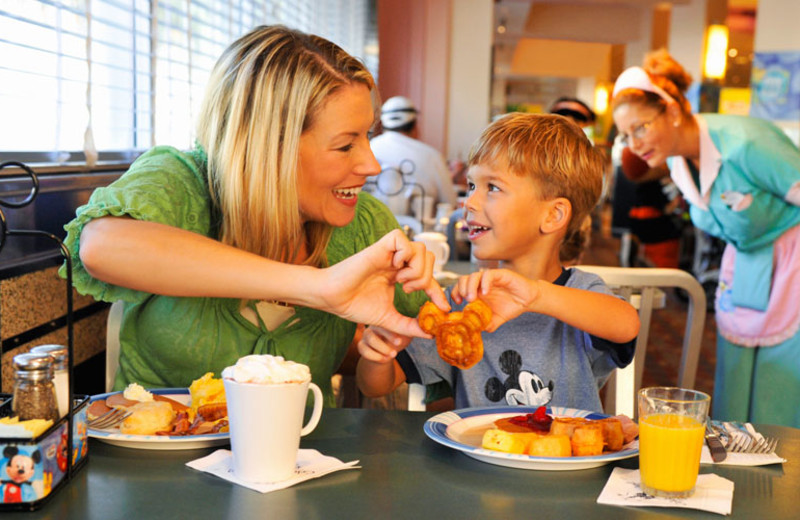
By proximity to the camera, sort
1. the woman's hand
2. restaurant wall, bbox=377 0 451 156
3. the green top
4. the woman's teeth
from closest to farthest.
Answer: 1. the woman's hand
2. the green top
3. the woman's teeth
4. restaurant wall, bbox=377 0 451 156

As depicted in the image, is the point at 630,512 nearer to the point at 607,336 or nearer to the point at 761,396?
the point at 607,336

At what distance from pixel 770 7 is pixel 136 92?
715cm

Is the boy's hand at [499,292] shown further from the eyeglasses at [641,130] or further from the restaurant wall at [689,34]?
the restaurant wall at [689,34]

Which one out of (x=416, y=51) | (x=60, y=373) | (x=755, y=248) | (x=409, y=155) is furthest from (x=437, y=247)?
(x=416, y=51)

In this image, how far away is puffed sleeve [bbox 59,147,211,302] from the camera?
50.6 inches

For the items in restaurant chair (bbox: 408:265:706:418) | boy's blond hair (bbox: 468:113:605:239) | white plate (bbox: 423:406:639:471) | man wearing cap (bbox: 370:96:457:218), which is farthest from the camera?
man wearing cap (bbox: 370:96:457:218)

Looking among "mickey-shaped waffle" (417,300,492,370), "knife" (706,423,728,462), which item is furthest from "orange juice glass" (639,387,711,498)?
"mickey-shaped waffle" (417,300,492,370)

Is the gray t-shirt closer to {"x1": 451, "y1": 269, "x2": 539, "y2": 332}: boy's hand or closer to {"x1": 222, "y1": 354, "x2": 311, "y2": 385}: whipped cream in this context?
{"x1": 451, "y1": 269, "x2": 539, "y2": 332}: boy's hand

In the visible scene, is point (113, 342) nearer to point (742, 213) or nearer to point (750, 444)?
point (750, 444)

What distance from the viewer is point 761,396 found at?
9.23ft

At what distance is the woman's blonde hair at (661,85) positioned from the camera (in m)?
2.83

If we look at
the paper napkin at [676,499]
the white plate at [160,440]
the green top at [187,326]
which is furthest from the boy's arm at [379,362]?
the paper napkin at [676,499]

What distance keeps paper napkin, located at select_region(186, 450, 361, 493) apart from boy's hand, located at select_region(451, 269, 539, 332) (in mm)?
337

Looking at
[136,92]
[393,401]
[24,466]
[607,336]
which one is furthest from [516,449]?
[393,401]
